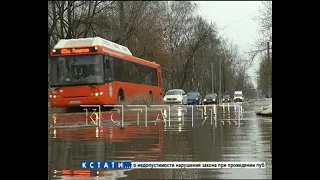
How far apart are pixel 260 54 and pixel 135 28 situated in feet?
8.54

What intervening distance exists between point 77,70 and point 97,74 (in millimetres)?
536

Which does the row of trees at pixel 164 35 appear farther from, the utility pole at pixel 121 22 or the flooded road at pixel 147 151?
the flooded road at pixel 147 151

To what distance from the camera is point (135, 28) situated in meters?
6.52

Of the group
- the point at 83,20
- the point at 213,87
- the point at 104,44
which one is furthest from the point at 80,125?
the point at 213,87

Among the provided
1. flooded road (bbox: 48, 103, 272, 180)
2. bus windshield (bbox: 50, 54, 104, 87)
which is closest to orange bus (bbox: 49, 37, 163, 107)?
bus windshield (bbox: 50, 54, 104, 87)

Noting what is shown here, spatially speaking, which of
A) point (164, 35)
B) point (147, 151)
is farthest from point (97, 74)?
point (147, 151)

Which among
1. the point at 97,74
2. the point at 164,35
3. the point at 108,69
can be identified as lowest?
the point at 97,74

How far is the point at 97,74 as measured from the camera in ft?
32.2

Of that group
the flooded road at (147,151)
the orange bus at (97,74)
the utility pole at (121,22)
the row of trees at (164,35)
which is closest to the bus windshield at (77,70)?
the orange bus at (97,74)

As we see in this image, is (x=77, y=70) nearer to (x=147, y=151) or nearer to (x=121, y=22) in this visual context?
(x=121, y=22)

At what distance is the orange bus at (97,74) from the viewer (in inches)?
316
